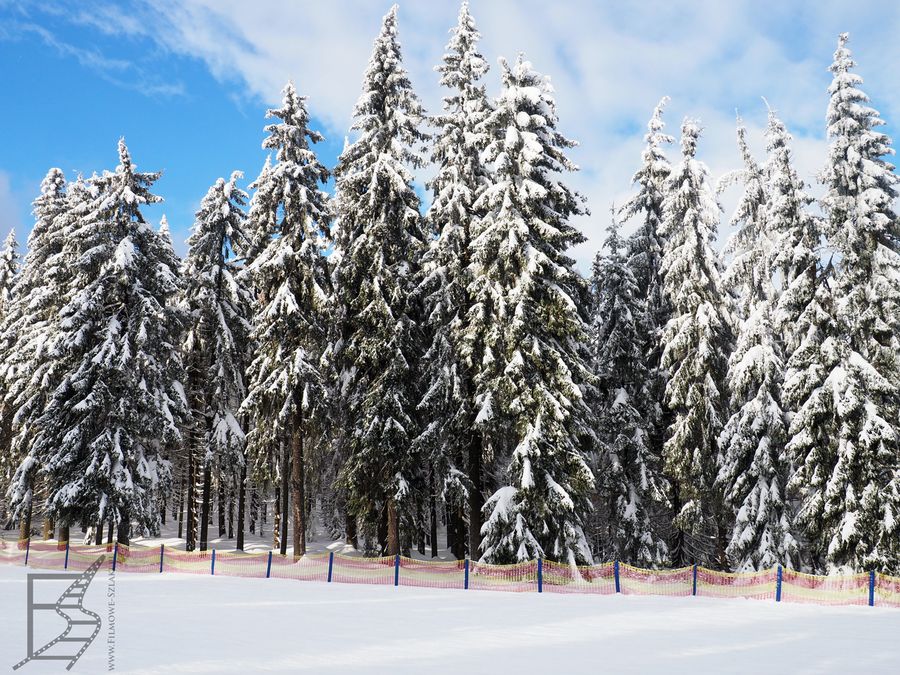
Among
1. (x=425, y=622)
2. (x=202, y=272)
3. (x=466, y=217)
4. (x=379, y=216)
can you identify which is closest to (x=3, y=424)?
(x=202, y=272)

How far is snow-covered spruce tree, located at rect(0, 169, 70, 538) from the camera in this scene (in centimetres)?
2852

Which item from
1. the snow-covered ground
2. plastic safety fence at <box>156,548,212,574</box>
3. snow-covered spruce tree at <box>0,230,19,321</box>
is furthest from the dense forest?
snow-covered spruce tree at <box>0,230,19,321</box>

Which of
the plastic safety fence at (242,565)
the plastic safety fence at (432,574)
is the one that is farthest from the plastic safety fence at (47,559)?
the plastic safety fence at (432,574)

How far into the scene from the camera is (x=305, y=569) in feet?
73.2

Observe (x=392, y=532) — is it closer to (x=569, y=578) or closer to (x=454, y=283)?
(x=569, y=578)

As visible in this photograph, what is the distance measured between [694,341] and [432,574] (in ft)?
42.9

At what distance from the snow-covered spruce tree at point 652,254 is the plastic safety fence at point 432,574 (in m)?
11.3

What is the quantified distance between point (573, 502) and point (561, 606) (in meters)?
4.37

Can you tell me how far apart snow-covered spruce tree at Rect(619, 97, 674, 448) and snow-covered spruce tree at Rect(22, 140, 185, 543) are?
19707mm

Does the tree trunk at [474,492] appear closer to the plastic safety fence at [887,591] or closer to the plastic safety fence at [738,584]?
the plastic safety fence at [738,584]

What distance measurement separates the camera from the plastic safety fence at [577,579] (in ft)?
61.6

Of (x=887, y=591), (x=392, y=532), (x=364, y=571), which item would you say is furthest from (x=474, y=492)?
(x=887, y=591)

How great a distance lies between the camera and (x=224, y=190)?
29.4 metres

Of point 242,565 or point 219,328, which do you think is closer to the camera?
point 242,565
